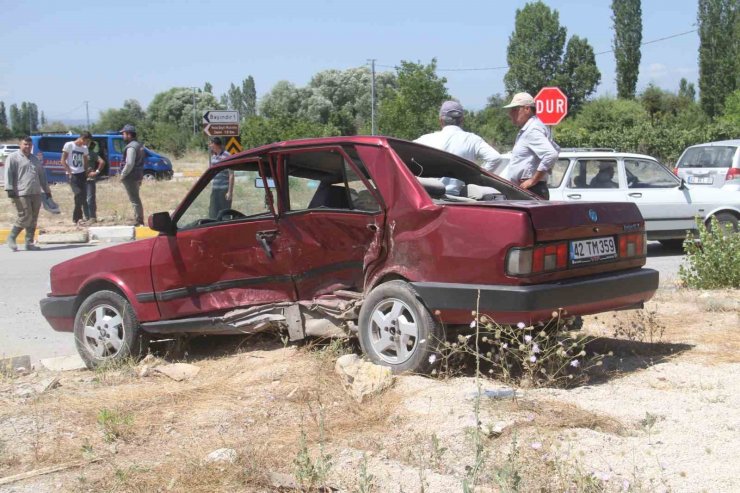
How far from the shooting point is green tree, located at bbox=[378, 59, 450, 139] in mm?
28906

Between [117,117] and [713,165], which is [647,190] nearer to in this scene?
[713,165]

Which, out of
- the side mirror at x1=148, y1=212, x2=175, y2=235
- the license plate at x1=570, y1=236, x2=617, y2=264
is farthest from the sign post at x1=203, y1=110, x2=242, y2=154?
the license plate at x1=570, y1=236, x2=617, y2=264

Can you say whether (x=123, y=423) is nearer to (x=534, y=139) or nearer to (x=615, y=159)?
(x=534, y=139)

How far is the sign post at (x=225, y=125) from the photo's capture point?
18.7 m

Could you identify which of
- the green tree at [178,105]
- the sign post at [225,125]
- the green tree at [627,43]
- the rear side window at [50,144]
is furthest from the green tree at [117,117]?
the sign post at [225,125]

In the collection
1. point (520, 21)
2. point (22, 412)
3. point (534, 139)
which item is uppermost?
point (520, 21)

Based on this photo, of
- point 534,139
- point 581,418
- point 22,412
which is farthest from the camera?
point 534,139

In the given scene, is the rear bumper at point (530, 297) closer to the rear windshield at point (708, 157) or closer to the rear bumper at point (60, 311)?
the rear bumper at point (60, 311)

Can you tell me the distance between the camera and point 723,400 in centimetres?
451

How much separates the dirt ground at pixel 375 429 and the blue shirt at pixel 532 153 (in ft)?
6.42

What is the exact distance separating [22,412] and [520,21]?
79.2 meters

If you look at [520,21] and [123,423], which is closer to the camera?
[123,423]

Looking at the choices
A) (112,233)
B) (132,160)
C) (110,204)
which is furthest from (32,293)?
(110,204)

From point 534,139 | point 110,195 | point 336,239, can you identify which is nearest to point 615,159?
point 534,139
